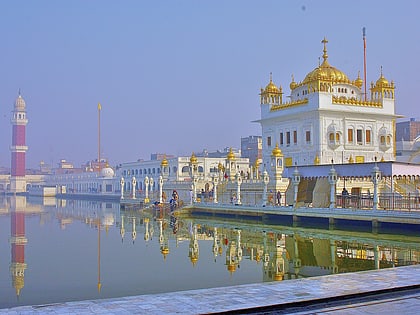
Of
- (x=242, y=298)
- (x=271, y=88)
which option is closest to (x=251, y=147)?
(x=271, y=88)

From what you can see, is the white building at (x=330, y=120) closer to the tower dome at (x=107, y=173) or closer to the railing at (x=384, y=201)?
the railing at (x=384, y=201)

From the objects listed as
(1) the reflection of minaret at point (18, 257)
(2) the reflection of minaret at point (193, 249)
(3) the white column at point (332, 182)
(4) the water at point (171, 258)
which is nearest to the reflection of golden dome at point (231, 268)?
(4) the water at point (171, 258)

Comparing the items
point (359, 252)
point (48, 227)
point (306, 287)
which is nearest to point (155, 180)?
point (48, 227)

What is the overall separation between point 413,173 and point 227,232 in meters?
7.70

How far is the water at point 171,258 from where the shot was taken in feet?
35.9

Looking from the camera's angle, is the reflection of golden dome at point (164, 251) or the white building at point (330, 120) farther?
the white building at point (330, 120)

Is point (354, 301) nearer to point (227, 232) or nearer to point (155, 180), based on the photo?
point (227, 232)

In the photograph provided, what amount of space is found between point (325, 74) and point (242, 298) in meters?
29.3

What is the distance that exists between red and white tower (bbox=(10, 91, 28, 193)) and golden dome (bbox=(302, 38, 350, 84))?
8019 centimetres

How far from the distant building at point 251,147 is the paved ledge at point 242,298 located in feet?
226

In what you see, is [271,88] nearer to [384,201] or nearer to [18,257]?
[384,201]

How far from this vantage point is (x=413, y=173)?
2177 cm

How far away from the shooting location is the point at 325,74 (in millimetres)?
34938

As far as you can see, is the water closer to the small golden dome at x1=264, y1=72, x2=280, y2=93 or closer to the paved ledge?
the paved ledge
